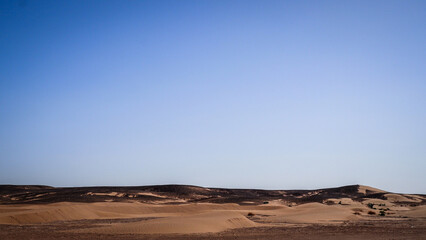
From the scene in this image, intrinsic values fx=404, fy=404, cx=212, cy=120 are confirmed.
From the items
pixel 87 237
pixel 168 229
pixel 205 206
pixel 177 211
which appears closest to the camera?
pixel 87 237

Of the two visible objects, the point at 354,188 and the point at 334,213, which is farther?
the point at 354,188

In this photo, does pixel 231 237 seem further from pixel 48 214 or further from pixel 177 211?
pixel 177 211

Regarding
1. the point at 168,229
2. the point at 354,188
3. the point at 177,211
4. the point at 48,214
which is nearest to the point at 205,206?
the point at 177,211

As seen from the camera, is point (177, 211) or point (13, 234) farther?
point (177, 211)

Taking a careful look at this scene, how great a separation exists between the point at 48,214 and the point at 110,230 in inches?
477

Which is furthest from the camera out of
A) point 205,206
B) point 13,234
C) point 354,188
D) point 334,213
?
point 354,188

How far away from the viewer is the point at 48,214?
106 feet

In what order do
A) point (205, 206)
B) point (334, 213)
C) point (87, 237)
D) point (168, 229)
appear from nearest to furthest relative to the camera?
point (87, 237) → point (168, 229) → point (334, 213) → point (205, 206)

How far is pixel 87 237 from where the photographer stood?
2030cm

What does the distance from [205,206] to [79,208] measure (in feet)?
52.0

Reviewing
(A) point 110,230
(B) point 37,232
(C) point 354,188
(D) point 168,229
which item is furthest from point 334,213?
(C) point 354,188

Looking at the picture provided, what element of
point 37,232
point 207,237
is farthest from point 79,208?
point 207,237

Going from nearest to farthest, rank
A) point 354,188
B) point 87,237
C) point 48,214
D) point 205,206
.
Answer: point 87,237
point 48,214
point 205,206
point 354,188

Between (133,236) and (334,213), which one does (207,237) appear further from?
(334,213)
